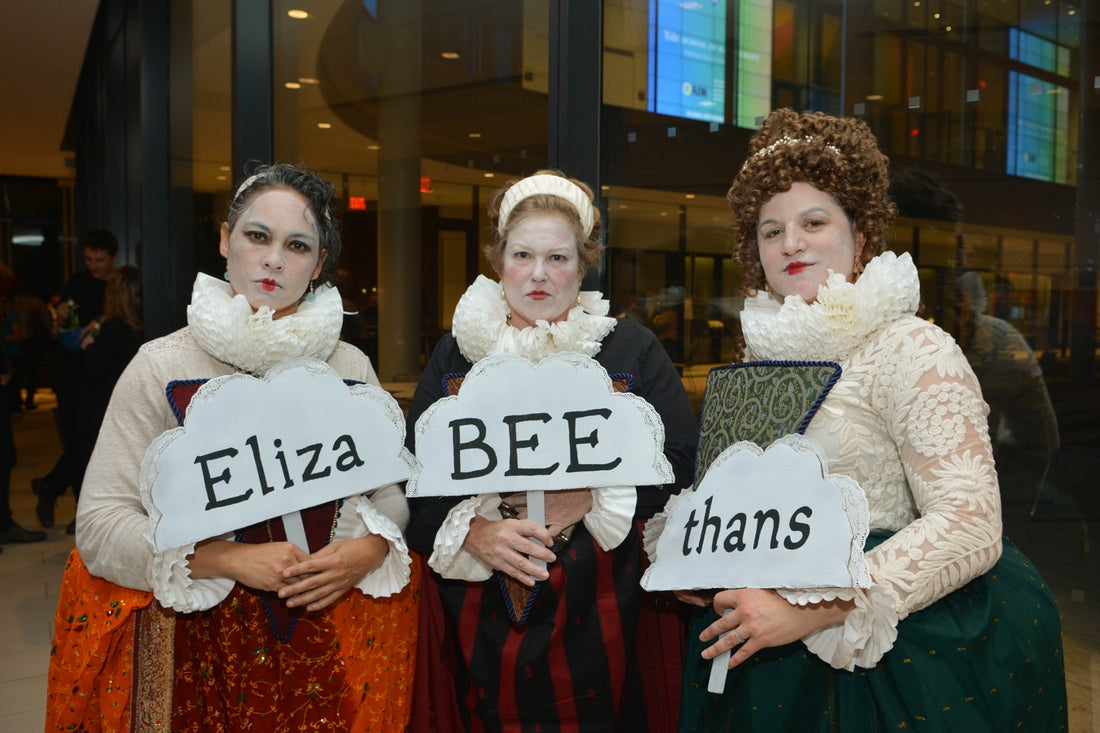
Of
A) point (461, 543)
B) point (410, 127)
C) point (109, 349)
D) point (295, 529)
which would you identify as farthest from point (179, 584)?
point (109, 349)

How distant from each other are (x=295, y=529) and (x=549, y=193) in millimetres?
840

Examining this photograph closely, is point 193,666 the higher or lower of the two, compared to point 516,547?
lower

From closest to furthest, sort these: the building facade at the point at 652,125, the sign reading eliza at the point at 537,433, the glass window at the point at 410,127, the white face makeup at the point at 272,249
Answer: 1. the sign reading eliza at the point at 537,433
2. the white face makeup at the point at 272,249
3. the building facade at the point at 652,125
4. the glass window at the point at 410,127

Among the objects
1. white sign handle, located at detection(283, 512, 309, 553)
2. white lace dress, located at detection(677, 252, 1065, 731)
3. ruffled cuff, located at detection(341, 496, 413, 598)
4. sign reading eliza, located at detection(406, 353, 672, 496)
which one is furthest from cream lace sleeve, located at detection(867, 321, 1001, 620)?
white sign handle, located at detection(283, 512, 309, 553)

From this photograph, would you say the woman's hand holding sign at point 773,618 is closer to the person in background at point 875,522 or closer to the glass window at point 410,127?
the person in background at point 875,522

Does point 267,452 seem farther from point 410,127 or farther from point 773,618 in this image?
point 410,127

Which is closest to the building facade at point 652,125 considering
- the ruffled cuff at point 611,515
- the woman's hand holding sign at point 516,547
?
the ruffled cuff at point 611,515

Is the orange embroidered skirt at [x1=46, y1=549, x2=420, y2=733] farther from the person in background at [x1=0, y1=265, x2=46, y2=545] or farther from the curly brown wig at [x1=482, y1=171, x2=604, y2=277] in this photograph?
the person in background at [x1=0, y1=265, x2=46, y2=545]

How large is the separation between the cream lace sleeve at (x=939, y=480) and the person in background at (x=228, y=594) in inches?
36.2

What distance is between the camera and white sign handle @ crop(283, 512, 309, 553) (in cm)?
161

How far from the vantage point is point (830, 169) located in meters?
1.54

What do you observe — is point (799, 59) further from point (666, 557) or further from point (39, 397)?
point (39, 397)

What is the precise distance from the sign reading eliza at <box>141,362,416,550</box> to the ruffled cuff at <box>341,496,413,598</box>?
0.08 meters

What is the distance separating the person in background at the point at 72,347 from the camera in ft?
17.0
